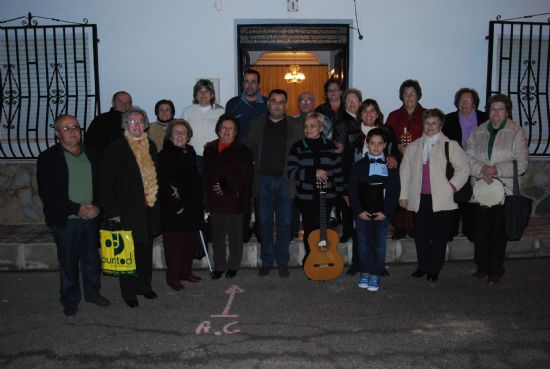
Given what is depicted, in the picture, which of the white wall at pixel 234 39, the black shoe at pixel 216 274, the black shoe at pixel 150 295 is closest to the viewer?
the black shoe at pixel 150 295

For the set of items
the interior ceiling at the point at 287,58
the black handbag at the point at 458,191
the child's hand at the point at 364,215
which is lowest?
the child's hand at the point at 364,215

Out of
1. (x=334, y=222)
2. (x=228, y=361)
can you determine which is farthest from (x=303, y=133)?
(x=228, y=361)

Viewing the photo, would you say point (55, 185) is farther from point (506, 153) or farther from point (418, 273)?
point (506, 153)

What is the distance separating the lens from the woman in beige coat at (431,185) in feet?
15.7

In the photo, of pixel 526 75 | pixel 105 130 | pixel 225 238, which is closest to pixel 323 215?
pixel 225 238

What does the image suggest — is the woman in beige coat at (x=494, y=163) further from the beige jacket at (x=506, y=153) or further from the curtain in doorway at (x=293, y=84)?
the curtain in doorway at (x=293, y=84)

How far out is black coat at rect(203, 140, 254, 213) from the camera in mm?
4961

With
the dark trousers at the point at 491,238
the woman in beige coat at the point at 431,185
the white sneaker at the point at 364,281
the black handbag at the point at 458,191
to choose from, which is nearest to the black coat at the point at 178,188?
the white sneaker at the point at 364,281

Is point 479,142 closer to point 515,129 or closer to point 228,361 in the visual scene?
point 515,129

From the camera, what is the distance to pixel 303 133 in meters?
5.16

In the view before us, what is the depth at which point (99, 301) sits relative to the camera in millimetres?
4438

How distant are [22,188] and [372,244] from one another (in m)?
5.21

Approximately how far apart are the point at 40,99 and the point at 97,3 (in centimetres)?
165

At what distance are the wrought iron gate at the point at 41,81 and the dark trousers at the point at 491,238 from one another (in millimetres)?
5363
